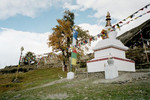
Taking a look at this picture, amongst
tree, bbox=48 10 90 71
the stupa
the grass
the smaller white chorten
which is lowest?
the grass

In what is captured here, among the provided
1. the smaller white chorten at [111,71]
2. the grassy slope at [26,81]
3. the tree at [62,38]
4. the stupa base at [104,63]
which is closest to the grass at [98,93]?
the smaller white chorten at [111,71]

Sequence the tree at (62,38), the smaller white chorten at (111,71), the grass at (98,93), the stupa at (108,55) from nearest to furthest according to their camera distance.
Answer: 1. the grass at (98,93)
2. the smaller white chorten at (111,71)
3. the stupa at (108,55)
4. the tree at (62,38)

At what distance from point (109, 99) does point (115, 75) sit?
16.3ft

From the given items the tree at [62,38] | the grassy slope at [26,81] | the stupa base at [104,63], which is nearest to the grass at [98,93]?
the stupa base at [104,63]

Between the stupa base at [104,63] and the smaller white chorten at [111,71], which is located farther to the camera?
the stupa base at [104,63]

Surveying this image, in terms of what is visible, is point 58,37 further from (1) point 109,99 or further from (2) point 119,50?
(1) point 109,99

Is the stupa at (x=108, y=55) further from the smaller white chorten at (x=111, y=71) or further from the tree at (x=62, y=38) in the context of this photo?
the tree at (x=62, y=38)

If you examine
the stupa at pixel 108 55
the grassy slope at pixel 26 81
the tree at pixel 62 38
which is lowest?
the grassy slope at pixel 26 81

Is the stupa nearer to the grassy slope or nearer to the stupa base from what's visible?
the stupa base

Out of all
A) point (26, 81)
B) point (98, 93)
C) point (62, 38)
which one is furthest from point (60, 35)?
point (98, 93)

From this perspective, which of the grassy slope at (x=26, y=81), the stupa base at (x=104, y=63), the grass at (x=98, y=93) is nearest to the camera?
the grass at (x=98, y=93)

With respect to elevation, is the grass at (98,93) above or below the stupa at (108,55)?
below

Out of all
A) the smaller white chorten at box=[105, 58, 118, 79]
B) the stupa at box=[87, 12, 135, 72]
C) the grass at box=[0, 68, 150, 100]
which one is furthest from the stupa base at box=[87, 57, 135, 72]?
the grass at box=[0, 68, 150, 100]

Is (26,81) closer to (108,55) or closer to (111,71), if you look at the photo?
(108,55)
